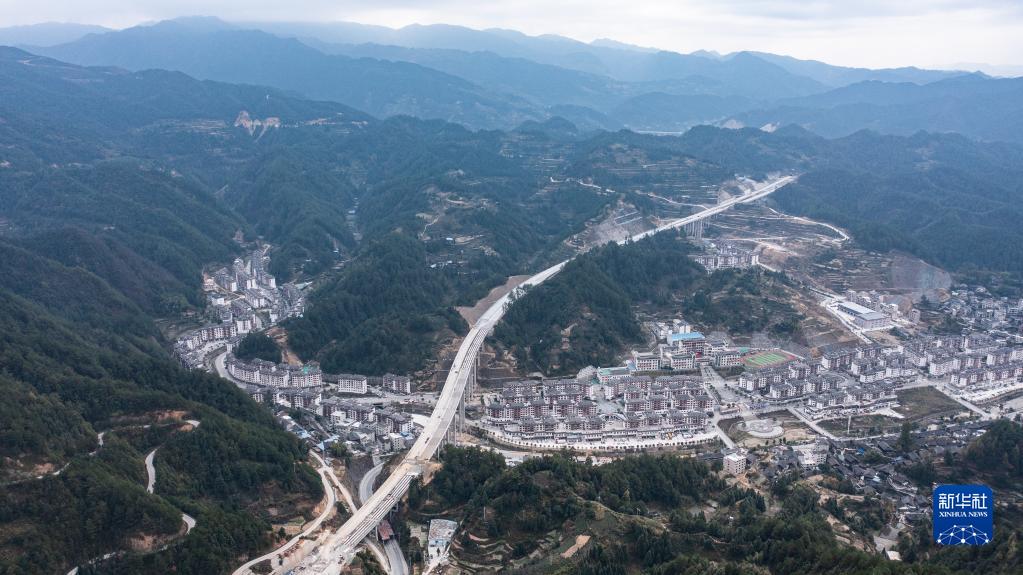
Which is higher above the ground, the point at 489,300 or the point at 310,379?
the point at 489,300

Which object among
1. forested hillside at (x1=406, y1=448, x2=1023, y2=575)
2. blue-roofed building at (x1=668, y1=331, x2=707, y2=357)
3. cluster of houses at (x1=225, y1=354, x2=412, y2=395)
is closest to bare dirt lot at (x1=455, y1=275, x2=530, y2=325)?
cluster of houses at (x1=225, y1=354, x2=412, y2=395)

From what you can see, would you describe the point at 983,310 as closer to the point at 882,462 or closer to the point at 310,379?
the point at 882,462

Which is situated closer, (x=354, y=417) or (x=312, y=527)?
(x=312, y=527)

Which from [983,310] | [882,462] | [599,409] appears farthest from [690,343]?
[983,310]

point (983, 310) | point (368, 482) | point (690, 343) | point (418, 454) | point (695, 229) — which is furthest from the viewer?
point (695, 229)

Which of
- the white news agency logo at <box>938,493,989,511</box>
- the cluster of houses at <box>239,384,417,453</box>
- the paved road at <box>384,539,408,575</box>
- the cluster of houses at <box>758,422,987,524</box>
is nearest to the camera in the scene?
the white news agency logo at <box>938,493,989,511</box>

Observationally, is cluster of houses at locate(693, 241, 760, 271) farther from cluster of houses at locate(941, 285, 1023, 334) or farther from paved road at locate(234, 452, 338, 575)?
paved road at locate(234, 452, 338, 575)

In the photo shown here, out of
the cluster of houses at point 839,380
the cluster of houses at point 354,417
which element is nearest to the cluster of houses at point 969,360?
the cluster of houses at point 839,380
